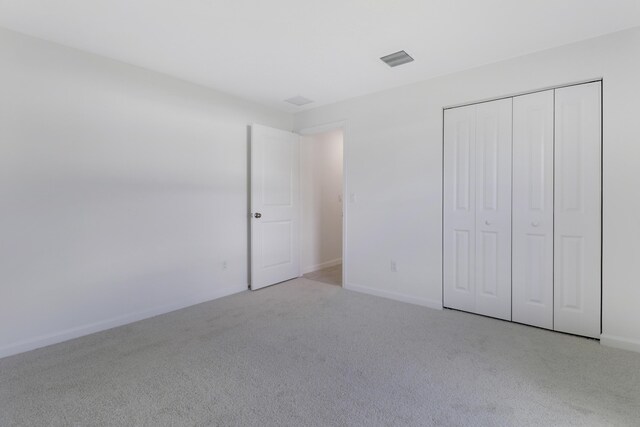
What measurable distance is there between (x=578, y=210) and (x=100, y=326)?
4.10 metres

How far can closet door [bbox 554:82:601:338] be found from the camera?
2.40m

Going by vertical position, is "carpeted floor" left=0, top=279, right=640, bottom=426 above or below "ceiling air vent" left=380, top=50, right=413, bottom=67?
below

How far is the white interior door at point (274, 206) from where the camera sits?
382cm

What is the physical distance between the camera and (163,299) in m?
3.07

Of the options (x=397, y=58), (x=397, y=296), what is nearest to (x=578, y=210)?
(x=397, y=296)

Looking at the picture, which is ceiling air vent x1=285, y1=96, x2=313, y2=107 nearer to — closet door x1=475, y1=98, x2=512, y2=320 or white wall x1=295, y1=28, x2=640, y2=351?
white wall x1=295, y1=28, x2=640, y2=351

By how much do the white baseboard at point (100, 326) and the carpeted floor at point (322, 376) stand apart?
0.08 metres

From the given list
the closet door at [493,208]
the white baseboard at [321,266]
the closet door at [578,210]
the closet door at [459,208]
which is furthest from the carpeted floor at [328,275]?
the closet door at [578,210]

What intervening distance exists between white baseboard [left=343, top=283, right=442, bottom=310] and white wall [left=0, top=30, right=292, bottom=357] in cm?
154

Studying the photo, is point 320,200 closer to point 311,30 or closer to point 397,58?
point 397,58

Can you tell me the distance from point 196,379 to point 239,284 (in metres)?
1.90

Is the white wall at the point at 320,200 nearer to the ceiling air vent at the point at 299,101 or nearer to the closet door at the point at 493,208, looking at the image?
the ceiling air vent at the point at 299,101

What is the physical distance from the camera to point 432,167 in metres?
3.19

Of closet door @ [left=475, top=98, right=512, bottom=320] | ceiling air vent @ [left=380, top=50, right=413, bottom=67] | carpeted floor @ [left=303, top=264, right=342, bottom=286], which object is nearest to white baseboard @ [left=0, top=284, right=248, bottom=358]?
carpeted floor @ [left=303, top=264, right=342, bottom=286]
